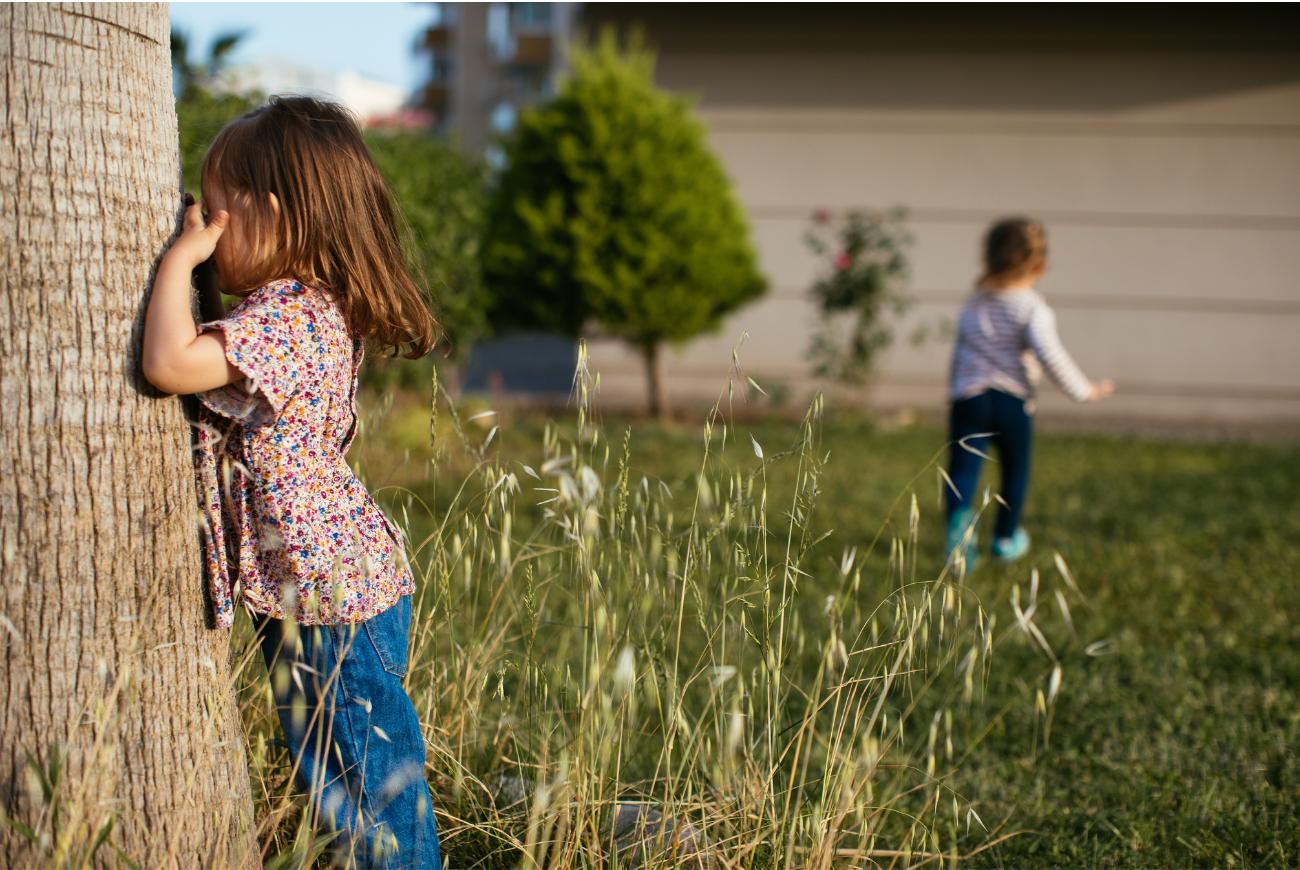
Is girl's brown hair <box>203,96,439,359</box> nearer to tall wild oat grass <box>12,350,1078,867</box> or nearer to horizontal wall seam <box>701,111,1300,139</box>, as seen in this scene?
tall wild oat grass <box>12,350,1078,867</box>

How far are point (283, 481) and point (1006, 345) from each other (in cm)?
380

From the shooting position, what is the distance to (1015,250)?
194 inches

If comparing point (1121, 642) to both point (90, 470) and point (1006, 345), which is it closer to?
point (1006, 345)

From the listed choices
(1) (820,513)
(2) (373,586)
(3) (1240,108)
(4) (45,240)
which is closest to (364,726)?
(2) (373,586)

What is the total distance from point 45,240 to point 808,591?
3234 mm

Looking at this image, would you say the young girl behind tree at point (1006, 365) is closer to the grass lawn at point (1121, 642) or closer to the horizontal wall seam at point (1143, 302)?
the grass lawn at point (1121, 642)

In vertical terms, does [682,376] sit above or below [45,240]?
below

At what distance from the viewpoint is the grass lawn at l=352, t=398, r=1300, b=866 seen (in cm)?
261

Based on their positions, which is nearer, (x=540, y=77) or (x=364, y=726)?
(x=364, y=726)

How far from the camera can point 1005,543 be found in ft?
16.0

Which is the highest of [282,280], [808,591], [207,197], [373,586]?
[207,197]

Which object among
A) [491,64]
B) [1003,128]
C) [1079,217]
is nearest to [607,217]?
[1003,128]

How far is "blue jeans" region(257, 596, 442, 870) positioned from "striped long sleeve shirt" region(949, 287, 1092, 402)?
141 inches

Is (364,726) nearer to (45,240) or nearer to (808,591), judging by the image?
(45,240)
